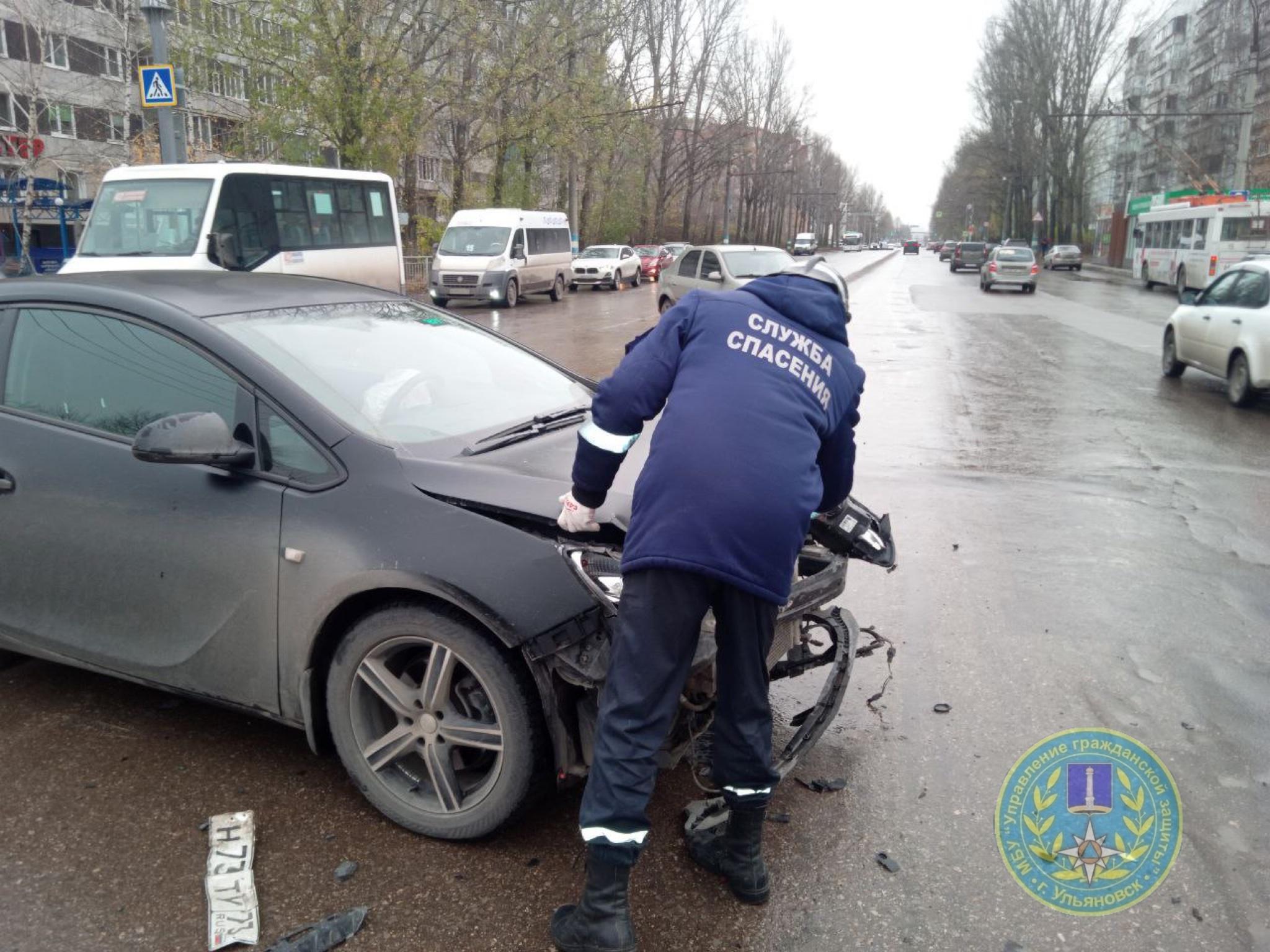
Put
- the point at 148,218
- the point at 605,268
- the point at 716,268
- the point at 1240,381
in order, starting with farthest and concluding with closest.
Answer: the point at 605,268 < the point at 716,268 < the point at 148,218 < the point at 1240,381

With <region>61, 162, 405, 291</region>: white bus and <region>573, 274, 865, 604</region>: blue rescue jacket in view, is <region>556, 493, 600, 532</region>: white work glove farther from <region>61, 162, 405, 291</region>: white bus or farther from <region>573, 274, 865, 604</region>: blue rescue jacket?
<region>61, 162, 405, 291</region>: white bus

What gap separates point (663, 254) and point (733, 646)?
138 ft

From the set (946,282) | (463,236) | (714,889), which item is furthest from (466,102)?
(714,889)

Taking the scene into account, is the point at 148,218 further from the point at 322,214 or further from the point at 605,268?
the point at 605,268

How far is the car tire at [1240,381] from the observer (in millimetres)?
10391

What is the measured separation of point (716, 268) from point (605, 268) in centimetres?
1715

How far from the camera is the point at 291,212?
16.3 m

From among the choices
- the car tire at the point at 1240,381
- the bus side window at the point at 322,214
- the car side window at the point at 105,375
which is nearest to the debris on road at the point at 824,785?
the car side window at the point at 105,375

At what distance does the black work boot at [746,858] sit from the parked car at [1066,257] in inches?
2212

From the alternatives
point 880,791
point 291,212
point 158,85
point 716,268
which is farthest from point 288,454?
point 716,268

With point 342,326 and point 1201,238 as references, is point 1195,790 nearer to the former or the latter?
point 342,326

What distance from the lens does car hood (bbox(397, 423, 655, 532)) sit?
282 centimetres

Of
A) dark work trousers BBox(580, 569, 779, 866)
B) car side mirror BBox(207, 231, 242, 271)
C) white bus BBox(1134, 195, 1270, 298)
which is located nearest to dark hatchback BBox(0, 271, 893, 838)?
dark work trousers BBox(580, 569, 779, 866)

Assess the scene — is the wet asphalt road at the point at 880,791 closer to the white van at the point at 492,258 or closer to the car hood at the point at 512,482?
the car hood at the point at 512,482
